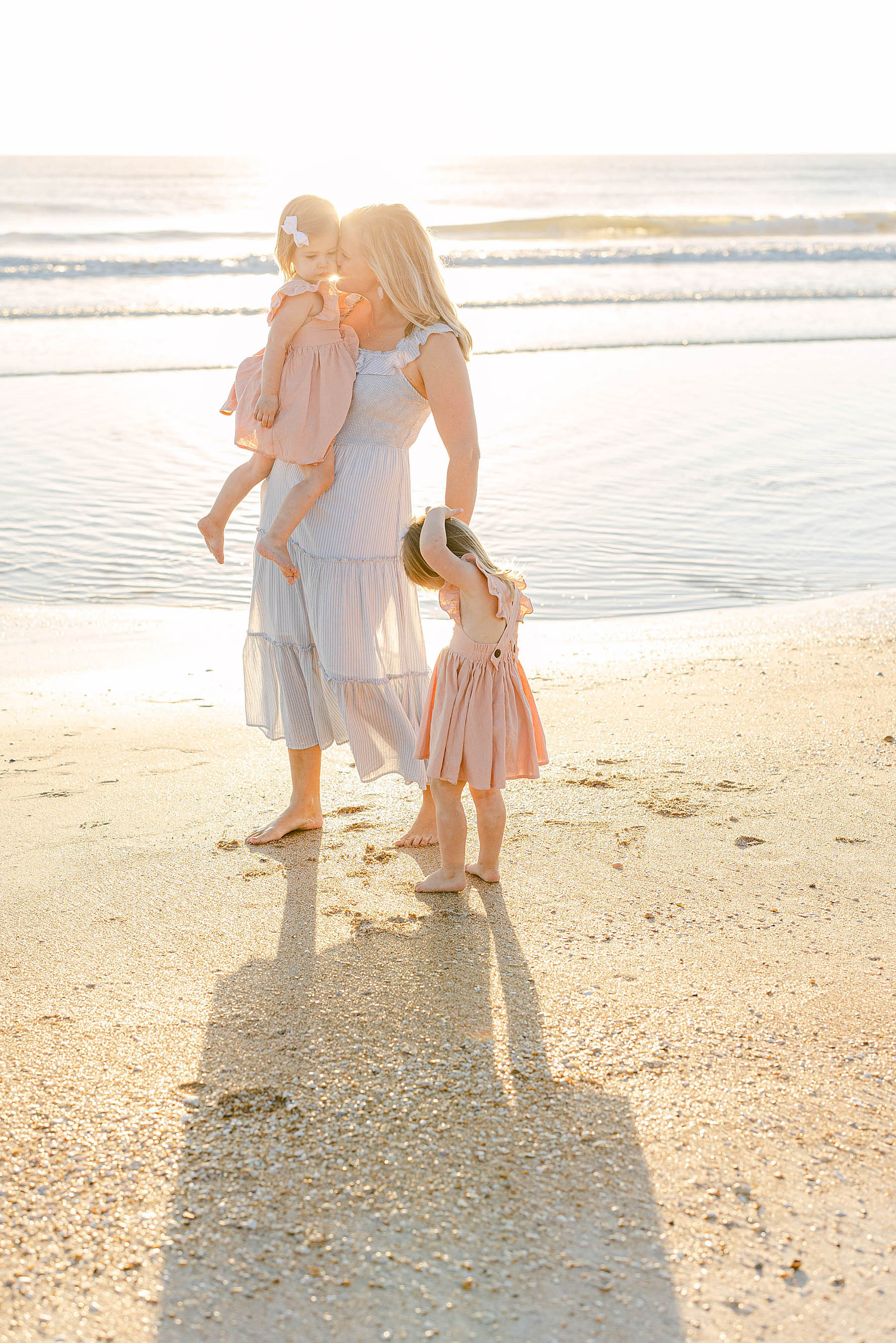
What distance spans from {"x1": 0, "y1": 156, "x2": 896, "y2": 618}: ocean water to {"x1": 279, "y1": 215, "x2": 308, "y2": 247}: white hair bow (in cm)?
39

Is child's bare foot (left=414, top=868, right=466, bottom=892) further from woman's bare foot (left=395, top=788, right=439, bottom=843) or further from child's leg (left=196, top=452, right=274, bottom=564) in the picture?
child's leg (left=196, top=452, right=274, bottom=564)

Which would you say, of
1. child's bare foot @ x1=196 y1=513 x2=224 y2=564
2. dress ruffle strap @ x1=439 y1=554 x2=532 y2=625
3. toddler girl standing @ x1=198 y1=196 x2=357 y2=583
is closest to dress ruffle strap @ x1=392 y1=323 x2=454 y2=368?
toddler girl standing @ x1=198 y1=196 x2=357 y2=583

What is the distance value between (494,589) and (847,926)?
4.04 ft

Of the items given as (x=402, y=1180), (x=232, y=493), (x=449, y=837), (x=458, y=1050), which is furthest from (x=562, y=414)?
(x=402, y=1180)

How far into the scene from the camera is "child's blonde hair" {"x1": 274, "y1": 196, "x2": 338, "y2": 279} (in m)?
3.05

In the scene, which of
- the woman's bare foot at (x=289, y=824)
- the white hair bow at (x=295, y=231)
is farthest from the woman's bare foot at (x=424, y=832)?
the white hair bow at (x=295, y=231)

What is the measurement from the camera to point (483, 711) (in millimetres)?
3084

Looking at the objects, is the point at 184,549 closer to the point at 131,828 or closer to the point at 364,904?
the point at 131,828

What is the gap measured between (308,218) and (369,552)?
91cm

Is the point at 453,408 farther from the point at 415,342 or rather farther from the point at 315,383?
the point at 315,383

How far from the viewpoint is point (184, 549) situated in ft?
23.2

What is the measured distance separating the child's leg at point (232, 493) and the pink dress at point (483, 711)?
0.71 metres

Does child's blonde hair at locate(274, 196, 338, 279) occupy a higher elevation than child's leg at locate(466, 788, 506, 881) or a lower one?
higher

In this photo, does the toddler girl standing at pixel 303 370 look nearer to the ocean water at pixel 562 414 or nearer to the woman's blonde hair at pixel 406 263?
the woman's blonde hair at pixel 406 263
